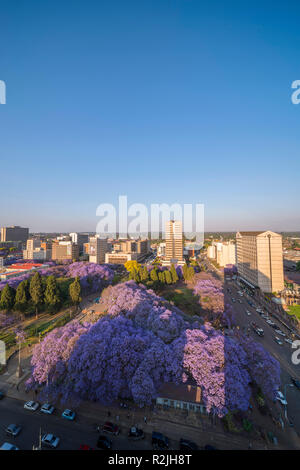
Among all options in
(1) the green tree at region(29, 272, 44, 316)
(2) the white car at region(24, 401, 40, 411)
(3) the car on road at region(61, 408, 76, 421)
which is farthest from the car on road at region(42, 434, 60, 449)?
(1) the green tree at region(29, 272, 44, 316)

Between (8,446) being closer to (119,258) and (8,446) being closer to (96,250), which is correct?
(119,258)

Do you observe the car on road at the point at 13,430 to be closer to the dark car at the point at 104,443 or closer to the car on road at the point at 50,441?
the car on road at the point at 50,441

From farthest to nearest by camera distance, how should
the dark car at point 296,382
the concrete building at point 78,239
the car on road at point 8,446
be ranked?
the concrete building at point 78,239
the dark car at point 296,382
the car on road at point 8,446

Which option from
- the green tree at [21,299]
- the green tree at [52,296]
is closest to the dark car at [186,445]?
the green tree at [52,296]

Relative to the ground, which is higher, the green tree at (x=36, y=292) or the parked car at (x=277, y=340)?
the green tree at (x=36, y=292)

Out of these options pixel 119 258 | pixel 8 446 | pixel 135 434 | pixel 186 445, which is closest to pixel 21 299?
pixel 8 446

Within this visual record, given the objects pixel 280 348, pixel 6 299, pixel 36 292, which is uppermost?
pixel 36 292

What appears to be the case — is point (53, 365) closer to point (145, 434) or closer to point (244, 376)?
point (145, 434)
